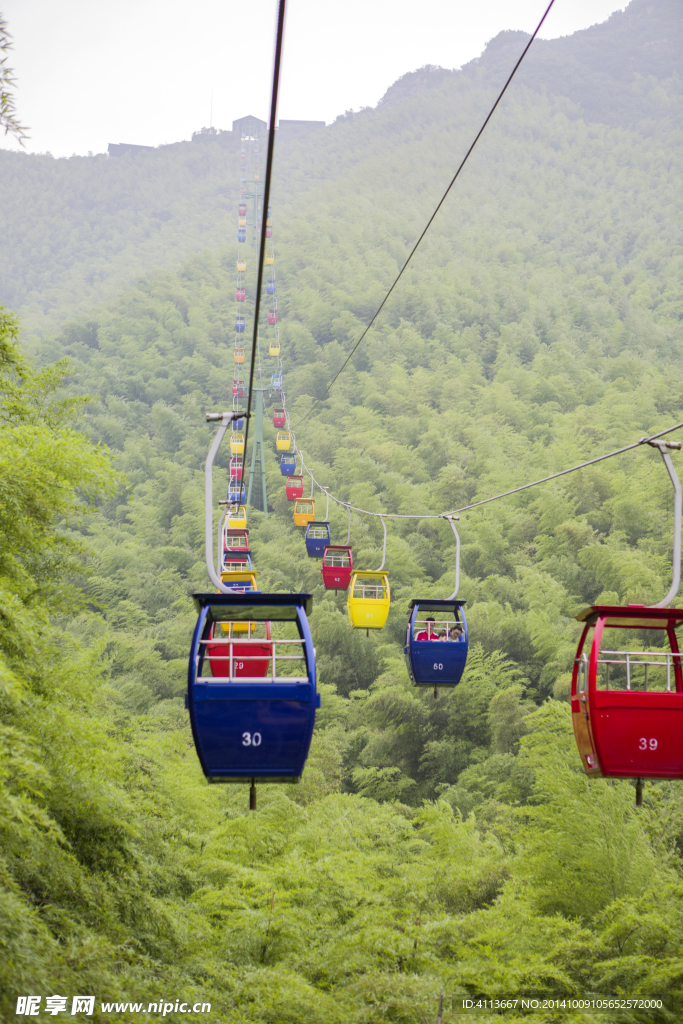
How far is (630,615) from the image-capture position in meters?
4.82

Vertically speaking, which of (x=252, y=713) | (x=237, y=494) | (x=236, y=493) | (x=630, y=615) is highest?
(x=236, y=493)

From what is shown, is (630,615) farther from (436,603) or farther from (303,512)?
(303,512)

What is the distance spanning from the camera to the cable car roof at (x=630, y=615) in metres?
4.76

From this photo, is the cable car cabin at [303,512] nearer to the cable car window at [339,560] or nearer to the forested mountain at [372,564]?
the cable car window at [339,560]

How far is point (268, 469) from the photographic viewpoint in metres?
50.3

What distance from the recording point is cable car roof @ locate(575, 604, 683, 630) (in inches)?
187

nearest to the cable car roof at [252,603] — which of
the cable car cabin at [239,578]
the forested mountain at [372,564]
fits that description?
the forested mountain at [372,564]

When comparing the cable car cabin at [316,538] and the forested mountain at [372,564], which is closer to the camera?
the forested mountain at [372,564]

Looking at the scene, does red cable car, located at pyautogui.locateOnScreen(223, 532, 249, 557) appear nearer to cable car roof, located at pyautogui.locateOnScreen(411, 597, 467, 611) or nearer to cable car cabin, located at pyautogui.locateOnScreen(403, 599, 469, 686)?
cable car roof, located at pyautogui.locateOnScreen(411, 597, 467, 611)

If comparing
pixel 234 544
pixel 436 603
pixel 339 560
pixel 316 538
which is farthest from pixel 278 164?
pixel 436 603

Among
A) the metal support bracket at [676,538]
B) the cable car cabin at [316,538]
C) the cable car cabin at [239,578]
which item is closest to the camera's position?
the metal support bracket at [676,538]

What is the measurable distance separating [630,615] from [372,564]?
2858cm

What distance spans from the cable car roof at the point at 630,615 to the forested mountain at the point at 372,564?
4.45m

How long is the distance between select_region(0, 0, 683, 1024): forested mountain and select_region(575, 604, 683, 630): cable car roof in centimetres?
445
